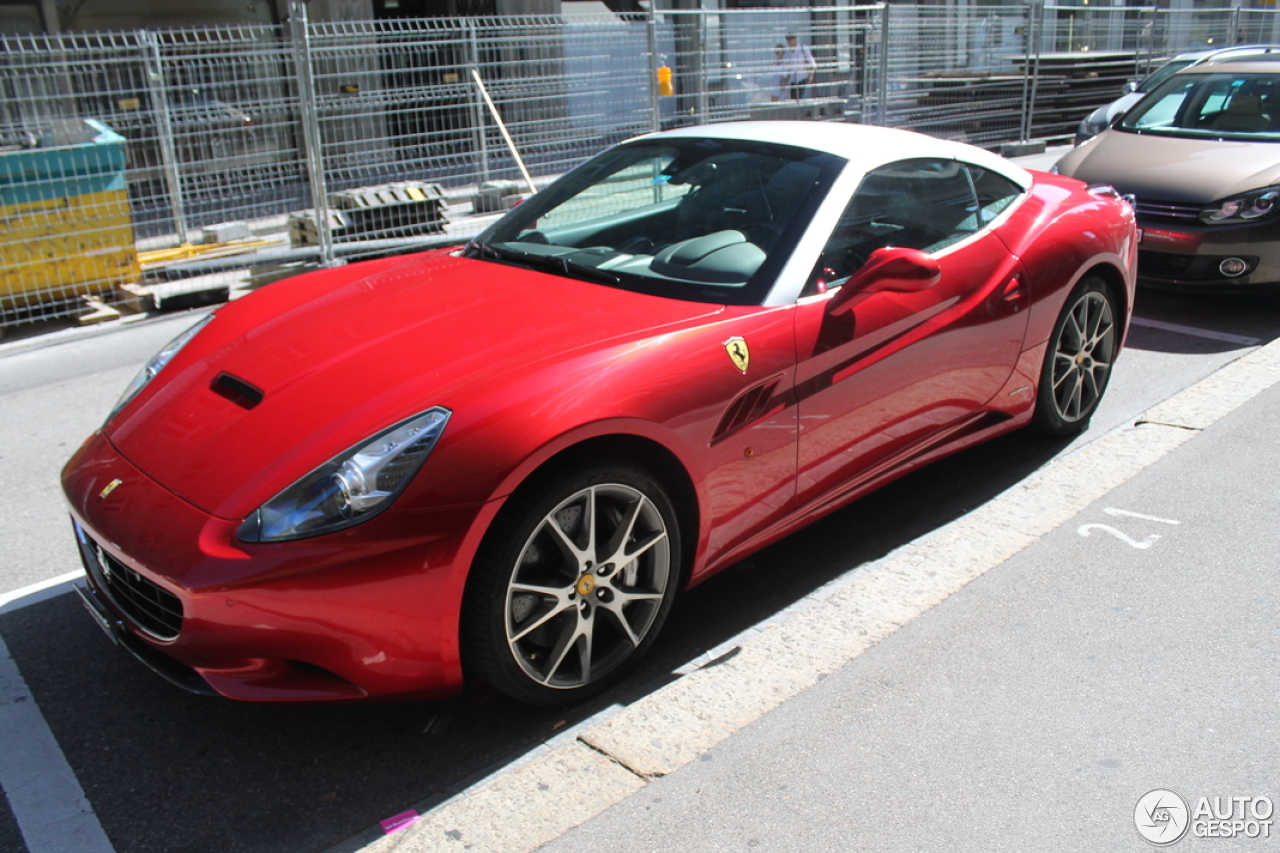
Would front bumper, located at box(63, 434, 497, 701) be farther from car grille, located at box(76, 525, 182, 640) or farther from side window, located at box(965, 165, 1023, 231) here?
side window, located at box(965, 165, 1023, 231)

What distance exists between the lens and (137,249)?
7797mm

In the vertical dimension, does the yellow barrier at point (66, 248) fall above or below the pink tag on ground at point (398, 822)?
above

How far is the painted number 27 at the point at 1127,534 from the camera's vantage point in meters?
3.74

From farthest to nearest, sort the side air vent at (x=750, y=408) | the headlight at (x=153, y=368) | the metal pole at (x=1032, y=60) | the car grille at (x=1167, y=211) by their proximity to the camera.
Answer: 1. the metal pole at (x=1032, y=60)
2. the car grille at (x=1167, y=211)
3. the headlight at (x=153, y=368)
4. the side air vent at (x=750, y=408)

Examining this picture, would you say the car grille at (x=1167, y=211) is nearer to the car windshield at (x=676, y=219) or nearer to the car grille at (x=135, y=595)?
the car windshield at (x=676, y=219)

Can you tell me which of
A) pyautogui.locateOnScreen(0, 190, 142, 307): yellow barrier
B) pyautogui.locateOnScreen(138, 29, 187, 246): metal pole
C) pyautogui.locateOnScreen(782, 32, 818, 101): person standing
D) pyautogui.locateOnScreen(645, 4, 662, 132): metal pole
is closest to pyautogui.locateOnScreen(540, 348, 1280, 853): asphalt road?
pyautogui.locateOnScreen(0, 190, 142, 307): yellow barrier

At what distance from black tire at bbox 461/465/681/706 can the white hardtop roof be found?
5.05ft

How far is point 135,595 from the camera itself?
2.65 m

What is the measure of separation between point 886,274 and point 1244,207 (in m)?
4.24

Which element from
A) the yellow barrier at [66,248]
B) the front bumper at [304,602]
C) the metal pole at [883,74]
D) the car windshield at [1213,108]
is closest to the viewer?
the front bumper at [304,602]

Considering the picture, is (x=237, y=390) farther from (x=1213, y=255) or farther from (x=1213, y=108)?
(x=1213, y=108)

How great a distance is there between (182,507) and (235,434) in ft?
0.83

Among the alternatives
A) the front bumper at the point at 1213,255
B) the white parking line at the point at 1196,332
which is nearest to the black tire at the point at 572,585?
the white parking line at the point at 1196,332

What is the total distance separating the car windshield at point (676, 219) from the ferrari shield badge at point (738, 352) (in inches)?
7.5
